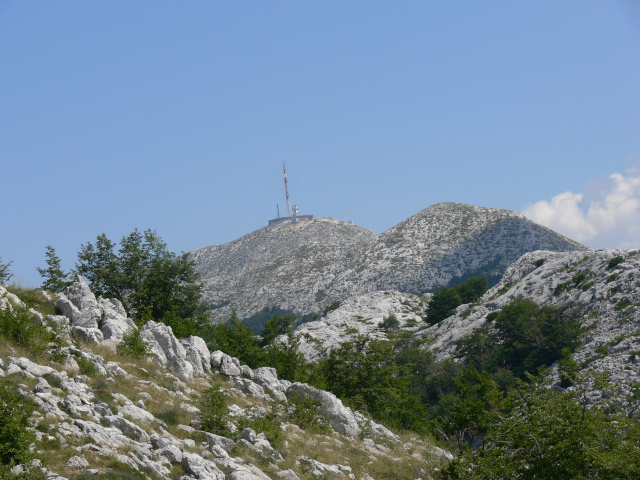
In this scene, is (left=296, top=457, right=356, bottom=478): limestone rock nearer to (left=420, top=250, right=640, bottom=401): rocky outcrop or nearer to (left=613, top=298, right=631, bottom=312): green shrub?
(left=420, top=250, right=640, bottom=401): rocky outcrop

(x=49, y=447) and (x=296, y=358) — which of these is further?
(x=296, y=358)

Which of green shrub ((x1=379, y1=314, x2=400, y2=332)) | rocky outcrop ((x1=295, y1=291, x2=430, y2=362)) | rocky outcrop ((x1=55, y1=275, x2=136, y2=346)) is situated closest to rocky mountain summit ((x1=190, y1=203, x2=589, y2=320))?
rocky outcrop ((x1=295, y1=291, x2=430, y2=362))

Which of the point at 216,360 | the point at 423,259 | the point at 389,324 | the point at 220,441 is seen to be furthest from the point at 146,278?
the point at 423,259

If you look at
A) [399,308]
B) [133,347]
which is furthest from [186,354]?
[399,308]

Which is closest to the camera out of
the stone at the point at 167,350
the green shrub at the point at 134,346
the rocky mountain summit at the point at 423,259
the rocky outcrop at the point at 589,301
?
the green shrub at the point at 134,346

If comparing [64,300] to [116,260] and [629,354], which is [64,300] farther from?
[629,354]

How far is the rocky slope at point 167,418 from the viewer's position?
16734mm

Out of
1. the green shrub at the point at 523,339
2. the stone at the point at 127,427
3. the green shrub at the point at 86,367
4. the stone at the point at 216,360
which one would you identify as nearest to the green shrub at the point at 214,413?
the stone at the point at 127,427

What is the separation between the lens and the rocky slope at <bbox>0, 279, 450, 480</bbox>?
16.7 meters

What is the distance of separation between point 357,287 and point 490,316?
3255 inches

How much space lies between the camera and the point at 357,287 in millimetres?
174875

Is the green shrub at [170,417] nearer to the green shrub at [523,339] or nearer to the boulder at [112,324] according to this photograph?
the boulder at [112,324]

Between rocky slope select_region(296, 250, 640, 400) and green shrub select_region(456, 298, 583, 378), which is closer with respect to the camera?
rocky slope select_region(296, 250, 640, 400)

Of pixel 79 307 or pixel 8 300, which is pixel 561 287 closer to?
pixel 79 307
